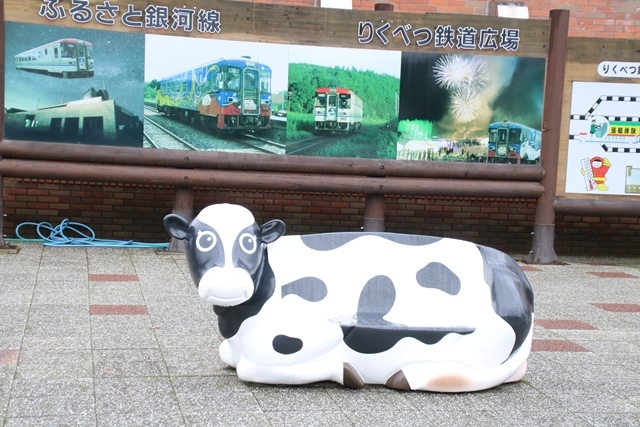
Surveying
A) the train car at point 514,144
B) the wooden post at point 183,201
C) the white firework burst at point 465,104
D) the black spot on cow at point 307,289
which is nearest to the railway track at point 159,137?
the wooden post at point 183,201

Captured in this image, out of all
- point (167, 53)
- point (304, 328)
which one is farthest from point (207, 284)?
point (167, 53)

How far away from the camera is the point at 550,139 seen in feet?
33.4

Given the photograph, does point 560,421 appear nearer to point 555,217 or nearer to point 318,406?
point 318,406

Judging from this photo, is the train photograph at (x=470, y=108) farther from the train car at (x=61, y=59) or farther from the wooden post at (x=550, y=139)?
the train car at (x=61, y=59)

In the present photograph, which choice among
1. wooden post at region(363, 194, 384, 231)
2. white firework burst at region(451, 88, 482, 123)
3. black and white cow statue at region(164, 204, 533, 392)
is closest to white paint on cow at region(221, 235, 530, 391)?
black and white cow statue at region(164, 204, 533, 392)

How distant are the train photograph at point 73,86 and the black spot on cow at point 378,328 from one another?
5334 mm

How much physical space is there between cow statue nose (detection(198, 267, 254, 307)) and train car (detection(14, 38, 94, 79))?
18.4 ft

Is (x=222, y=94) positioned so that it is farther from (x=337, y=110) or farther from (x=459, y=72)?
(x=459, y=72)

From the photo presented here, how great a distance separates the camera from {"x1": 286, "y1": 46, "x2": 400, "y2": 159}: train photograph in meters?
9.88

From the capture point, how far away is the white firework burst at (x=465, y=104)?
33.4ft

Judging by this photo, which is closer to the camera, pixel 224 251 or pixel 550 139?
pixel 224 251

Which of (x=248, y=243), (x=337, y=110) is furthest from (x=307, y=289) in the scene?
(x=337, y=110)

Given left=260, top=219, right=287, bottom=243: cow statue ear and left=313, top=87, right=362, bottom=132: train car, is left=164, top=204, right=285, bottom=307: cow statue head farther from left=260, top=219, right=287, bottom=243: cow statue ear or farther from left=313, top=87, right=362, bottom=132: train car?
left=313, top=87, right=362, bottom=132: train car

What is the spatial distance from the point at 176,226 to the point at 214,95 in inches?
198
